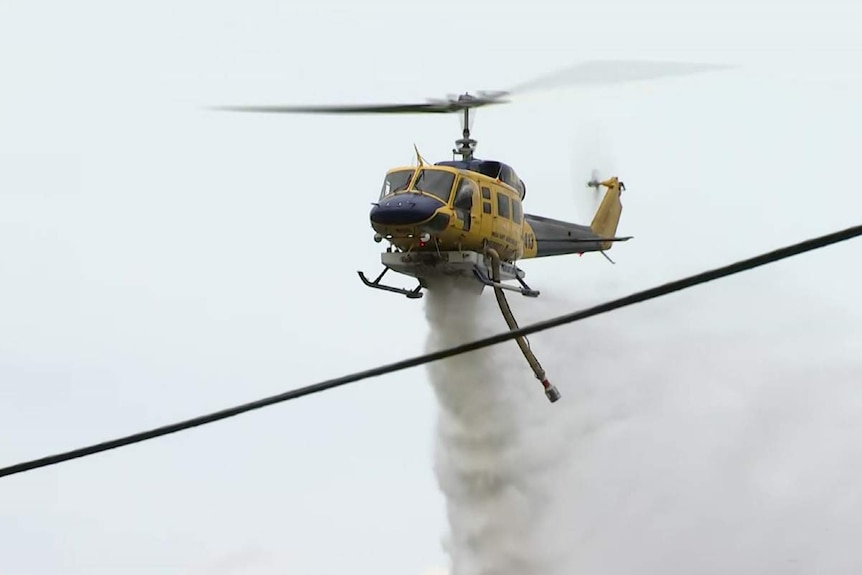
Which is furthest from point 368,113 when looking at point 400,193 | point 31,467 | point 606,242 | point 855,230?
point 855,230

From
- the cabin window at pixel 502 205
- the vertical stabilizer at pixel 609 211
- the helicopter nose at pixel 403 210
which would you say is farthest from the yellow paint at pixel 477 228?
the vertical stabilizer at pixel 609 211

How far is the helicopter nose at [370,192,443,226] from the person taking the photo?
92.1 ft

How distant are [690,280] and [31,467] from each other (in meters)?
5.14

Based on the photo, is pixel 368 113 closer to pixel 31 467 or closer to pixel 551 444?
pixel 551 444

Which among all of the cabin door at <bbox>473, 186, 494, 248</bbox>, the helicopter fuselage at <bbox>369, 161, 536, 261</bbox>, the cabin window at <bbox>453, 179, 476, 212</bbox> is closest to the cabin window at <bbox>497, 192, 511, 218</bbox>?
the helicopter fuselage at <bbox>369, 161, 536, 261</bbox>

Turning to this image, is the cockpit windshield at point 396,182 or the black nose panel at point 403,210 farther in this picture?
the cockpit windshield at point 396,182

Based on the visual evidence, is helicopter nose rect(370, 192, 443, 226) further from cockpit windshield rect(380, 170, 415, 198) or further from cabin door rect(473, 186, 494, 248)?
cabin door rect(473, 186, 494, 248)

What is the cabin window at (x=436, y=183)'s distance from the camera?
29.0 m

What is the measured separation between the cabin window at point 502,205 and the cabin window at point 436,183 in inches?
64.4

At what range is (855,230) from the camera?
370 inches

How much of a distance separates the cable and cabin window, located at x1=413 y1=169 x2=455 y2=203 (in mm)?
17278

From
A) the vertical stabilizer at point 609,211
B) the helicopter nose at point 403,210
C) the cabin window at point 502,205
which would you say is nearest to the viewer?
the helicopter nose at point 403,210

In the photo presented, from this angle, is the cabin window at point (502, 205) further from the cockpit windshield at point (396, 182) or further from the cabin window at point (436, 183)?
the cockpit windshield at point (396, 182)

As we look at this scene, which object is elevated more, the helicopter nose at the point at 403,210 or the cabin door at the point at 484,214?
the helicopter nose at the point at 403,210
